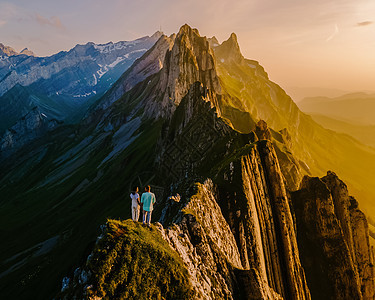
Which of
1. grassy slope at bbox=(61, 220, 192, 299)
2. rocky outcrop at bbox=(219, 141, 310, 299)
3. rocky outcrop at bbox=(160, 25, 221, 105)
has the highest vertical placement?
rocky outcrop at bbox=(160, 25, 221, 105)

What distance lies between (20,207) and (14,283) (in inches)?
4151

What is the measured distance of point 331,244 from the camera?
42.5 m

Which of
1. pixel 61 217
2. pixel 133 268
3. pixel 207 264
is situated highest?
pixel 61 217

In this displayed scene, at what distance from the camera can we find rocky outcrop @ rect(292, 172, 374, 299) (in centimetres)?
4119

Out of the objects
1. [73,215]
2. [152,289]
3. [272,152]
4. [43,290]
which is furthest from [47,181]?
[152,289]

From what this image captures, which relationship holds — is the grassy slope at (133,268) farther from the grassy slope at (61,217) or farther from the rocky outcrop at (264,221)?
the grassy slope at (61,217)

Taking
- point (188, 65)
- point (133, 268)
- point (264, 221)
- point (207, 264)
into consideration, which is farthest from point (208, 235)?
point (188, 65)

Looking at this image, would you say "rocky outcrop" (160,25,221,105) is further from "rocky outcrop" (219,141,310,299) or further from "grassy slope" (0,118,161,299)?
"rocky outcrop" (219,141,310,299)

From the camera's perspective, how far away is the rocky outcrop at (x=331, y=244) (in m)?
41.2

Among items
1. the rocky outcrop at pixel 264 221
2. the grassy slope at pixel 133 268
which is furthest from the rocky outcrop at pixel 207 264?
the rocky outcrop at pixel 264 221

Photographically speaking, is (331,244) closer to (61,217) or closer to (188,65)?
(188,65)

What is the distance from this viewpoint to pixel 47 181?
19900 cm

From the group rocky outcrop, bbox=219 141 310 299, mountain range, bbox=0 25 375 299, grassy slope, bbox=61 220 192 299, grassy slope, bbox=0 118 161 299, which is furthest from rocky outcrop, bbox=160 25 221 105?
grassy slope, bbox=61 220 192 299

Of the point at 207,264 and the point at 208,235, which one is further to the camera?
the point at 208,235
